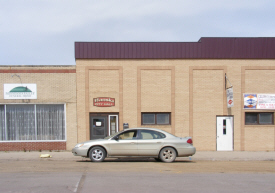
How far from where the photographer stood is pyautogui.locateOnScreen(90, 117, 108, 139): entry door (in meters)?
19.1

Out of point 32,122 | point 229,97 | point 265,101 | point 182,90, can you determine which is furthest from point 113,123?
point 265,101

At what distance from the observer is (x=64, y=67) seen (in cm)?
1903

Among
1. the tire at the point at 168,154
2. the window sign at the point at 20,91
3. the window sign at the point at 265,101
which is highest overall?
the window sign at the point at 20,91

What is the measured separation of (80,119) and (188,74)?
6.47 metres

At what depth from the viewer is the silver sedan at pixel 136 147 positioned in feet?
45.0

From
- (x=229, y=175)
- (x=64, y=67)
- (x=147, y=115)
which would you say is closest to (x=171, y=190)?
(x=229, y=175)

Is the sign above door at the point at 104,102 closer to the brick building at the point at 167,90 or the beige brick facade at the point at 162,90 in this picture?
the brick building at the point at 167,90

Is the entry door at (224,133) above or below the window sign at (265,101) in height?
below

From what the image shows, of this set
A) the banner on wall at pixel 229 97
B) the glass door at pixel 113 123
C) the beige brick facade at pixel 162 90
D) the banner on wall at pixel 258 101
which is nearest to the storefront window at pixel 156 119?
the beige brick facade at pixel 162 90

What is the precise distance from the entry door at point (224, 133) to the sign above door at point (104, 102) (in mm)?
6000

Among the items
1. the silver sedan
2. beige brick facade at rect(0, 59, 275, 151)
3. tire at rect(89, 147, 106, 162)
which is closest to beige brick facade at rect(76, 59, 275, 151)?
beige brick facade at rect(0, 59, 275, 151)

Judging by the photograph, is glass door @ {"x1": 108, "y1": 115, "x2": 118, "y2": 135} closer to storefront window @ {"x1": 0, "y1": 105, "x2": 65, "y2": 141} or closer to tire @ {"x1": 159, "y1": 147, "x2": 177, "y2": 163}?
storefront window @ {"x1": 0, "y1": 105, "x2": 65, "y2": 141}

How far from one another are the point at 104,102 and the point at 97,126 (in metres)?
1.38

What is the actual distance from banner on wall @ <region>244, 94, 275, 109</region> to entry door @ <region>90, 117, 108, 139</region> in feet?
26.0
